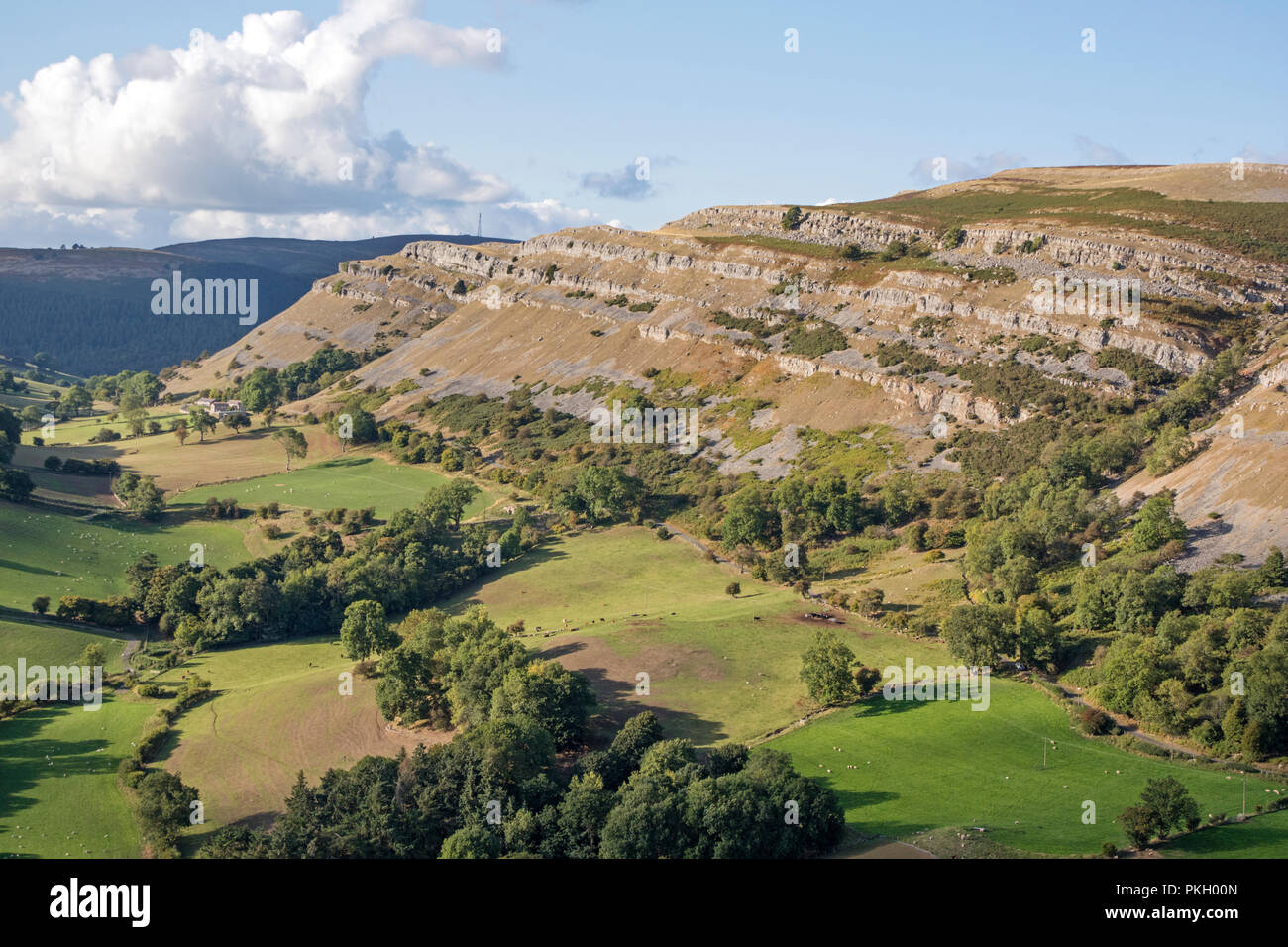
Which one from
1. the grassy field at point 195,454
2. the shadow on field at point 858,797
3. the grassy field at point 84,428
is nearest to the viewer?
the shadow on field at point 858,797

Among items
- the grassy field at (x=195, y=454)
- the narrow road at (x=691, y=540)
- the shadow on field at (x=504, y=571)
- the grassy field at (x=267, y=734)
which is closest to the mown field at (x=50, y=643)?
the grassy field at (x=267, y=734)

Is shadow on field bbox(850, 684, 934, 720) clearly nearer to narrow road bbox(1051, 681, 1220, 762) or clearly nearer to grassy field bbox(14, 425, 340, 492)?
narrow road bbox(1051, 681, 1220, 762)

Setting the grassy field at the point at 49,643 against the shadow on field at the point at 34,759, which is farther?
the grassy field at the point at 49,643

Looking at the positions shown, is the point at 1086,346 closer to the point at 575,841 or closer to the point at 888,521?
the point at 888,521

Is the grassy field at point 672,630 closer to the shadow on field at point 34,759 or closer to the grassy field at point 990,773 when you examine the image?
the grassy field at point 990,773

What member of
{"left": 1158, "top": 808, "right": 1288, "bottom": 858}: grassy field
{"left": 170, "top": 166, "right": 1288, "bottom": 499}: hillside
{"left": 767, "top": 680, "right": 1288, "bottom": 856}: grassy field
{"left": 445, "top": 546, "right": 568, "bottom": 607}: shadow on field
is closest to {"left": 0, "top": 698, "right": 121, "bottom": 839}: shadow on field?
{"left": 445, "top": 546, "right": 568, "bottom": 607}: shadow on field

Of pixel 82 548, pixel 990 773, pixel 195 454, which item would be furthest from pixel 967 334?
pixel 195 454

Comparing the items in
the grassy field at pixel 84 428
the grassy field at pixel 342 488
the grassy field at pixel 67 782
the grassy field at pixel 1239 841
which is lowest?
the grassy field at pixel 67 782
